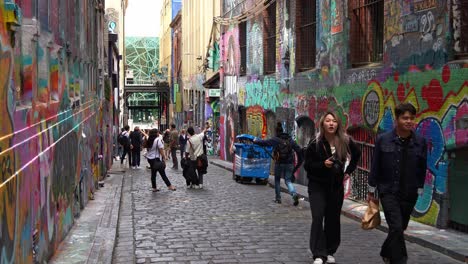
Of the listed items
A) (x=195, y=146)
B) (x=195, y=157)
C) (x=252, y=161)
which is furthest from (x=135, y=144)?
(x=195, y=157)

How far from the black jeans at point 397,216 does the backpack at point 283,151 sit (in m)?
6.71

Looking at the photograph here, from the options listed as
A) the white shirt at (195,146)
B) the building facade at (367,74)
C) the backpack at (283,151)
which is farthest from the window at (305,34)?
the backpack at (283,151)

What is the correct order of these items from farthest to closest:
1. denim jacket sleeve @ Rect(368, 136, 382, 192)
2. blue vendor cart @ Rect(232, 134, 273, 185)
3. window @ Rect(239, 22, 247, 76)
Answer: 1. window @ Rect(239, 22, 247, 76)
2. blue vendor cart @ Rect(232, 134, 273, 185)
3. denim jacket sleeve @ Rect(368, 136, 382, 192)

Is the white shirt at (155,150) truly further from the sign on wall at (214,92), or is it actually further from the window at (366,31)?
the sign on wall at (214,92)

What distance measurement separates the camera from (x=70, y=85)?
9609mm

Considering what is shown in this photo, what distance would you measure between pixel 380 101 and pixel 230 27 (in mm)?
16884

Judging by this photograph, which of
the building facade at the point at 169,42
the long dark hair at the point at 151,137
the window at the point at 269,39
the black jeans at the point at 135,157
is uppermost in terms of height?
the building facade at the point at 169,42

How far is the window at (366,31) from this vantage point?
12828 mm

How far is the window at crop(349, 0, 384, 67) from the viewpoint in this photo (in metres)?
12.8

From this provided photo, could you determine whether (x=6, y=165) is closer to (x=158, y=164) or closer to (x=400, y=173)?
(x=400, y=173)

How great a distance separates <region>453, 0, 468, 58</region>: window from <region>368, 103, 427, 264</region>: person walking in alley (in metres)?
3.70

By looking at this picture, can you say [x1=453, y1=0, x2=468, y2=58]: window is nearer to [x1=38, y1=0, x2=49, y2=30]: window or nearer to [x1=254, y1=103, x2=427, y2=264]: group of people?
[x1=254, y1=103, x2=427, y2=264]: group of people

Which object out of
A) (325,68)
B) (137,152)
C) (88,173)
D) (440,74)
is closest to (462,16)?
(440,74)

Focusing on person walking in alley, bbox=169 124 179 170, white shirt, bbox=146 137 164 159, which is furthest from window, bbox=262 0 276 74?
white shirt, bbox=146 137 164 159
